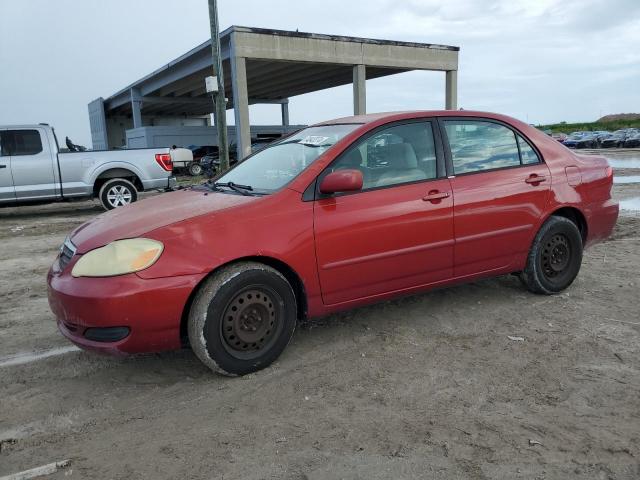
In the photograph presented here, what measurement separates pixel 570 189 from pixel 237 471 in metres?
3.56

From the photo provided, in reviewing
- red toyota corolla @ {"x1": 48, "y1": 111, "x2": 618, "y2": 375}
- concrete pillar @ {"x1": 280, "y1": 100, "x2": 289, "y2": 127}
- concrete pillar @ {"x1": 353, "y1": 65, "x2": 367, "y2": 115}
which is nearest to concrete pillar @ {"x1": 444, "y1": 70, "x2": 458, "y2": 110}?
concrete pillar @ {"x1": 353, "y1": 65, "x2": 367, "y2": 115}

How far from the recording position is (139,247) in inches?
116

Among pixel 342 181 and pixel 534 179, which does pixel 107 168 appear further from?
pixel 534 179

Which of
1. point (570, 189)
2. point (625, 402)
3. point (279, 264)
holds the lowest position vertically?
point (625, 402)

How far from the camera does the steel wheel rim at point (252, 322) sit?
3078mm

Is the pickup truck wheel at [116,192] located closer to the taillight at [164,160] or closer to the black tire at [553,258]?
the taillight at [164,160]

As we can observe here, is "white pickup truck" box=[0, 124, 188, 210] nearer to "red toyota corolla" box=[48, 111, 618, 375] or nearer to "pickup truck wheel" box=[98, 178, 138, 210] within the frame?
"pickup truck wheel" box=[98, 178, 138, 210]

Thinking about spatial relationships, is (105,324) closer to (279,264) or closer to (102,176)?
(279,264)

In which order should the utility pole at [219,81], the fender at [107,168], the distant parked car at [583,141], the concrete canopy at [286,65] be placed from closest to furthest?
the fender at [107,168] → the utility pole at [219,81] → the concrete canopy at [286,65] → the distant parked car at [583,141]

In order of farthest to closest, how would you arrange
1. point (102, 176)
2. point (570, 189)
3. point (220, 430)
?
1. point (102, 176)
2. point (570, 189)
3. point (220, 430)

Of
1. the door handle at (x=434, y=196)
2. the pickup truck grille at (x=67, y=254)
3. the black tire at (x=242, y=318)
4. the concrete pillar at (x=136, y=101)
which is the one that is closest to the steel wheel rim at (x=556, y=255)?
the door handle at (x=434, y=196)

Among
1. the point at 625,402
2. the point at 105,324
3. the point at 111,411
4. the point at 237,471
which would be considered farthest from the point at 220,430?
the point at 625,402

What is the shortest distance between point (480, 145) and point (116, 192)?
8.43m

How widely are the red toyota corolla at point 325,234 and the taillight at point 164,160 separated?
7.19 meters
